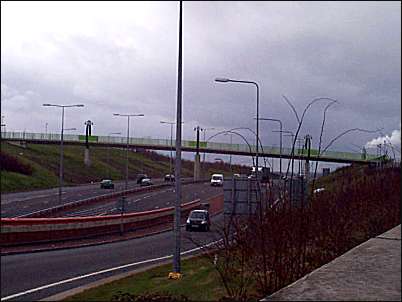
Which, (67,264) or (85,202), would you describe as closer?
(85,202)

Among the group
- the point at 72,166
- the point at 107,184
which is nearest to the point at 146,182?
the point at 107,184

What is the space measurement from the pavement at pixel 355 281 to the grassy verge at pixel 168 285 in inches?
137

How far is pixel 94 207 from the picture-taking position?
66.8 ft

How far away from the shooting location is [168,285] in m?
12.6

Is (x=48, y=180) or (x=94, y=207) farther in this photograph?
(x=94, y=207)

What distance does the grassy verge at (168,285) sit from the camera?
9.81 m

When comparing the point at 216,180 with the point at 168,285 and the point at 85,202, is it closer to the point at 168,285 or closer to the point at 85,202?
the point at 85,202

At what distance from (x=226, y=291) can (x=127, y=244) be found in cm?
1690

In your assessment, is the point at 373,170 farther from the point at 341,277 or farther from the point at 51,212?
Result: the point at 341,277

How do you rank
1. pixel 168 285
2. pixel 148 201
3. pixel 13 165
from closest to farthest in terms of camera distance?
1. pixel 13 165
2. pixel 168 285
3. pixel 148 201

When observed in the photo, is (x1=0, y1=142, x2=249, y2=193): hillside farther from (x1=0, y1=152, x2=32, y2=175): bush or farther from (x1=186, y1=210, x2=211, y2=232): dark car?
(x1=186, y1=210, x2=211, y2=232): dark car

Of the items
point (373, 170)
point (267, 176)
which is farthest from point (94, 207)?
point (267, 176)

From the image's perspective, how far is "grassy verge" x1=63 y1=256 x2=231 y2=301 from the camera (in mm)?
9812

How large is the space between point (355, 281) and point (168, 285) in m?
8.23
